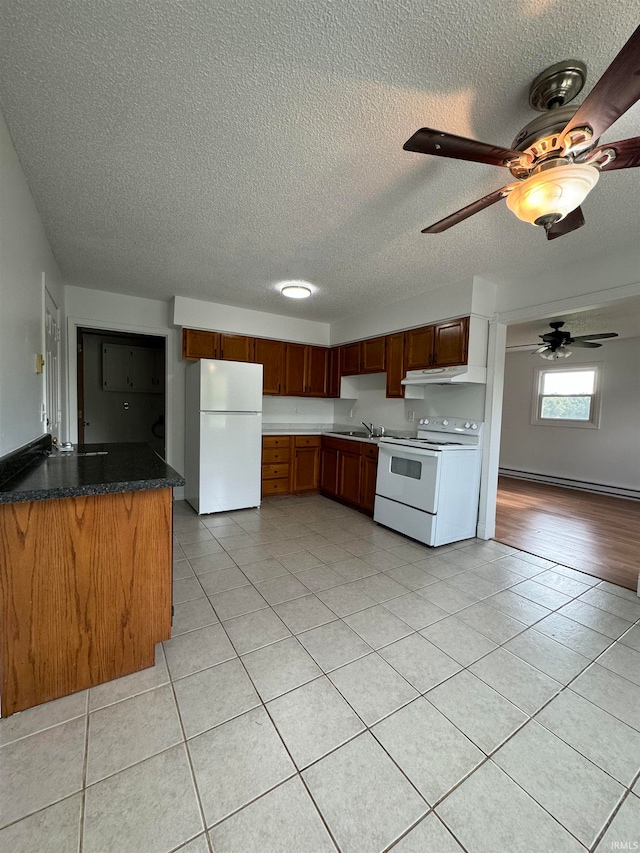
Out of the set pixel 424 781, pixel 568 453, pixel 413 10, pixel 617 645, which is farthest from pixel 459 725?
pixel 568 453

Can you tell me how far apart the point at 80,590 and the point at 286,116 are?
210cm

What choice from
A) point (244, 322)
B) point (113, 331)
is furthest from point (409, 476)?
point (113, 331)

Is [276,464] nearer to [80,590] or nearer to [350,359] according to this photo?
[350,359]

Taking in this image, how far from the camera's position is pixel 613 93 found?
926 millimetres

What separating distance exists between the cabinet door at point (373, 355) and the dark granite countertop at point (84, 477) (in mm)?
2904

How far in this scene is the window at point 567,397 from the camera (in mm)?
5703

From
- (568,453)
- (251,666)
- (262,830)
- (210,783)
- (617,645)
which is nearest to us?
(262,830)

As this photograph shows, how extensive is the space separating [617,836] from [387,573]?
64.0 inches

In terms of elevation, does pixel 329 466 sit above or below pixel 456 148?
below

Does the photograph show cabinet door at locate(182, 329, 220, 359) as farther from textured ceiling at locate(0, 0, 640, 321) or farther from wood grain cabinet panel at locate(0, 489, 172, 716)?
wood grain cabinet panel at locate(0, 489, 172, 716)

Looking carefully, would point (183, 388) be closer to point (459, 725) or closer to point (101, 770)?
point (101, 770)

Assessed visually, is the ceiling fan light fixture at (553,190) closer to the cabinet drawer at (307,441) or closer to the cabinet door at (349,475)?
the cabinet door at (349,475)

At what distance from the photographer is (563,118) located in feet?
3.96

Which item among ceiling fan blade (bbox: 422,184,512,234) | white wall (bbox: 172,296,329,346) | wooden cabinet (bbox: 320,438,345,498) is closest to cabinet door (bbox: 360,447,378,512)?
wooden cabinet (bbox: 320,438,345,498)
